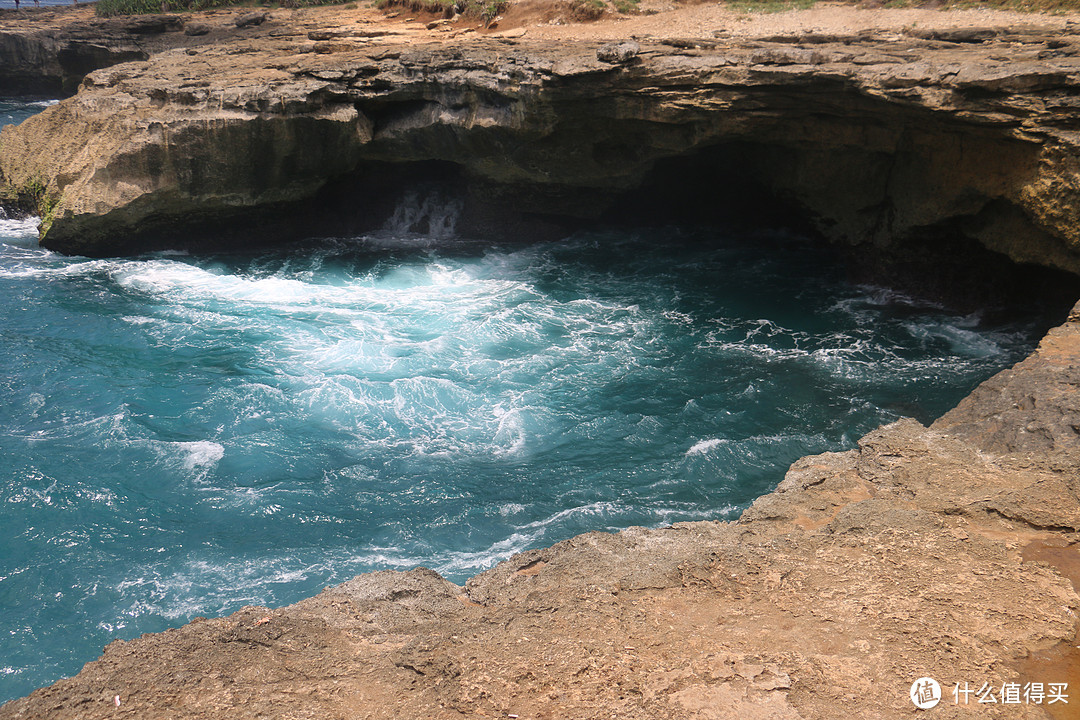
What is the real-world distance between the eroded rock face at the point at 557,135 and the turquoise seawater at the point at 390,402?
1.32 m

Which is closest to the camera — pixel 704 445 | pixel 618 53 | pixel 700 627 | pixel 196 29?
pixel 700 627

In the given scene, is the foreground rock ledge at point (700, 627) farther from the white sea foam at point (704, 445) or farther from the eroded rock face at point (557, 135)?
the eroded rock face at point (557, 135)

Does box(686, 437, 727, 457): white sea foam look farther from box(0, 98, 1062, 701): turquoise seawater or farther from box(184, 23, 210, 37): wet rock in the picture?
box(184, 23, 210, 37): wet rock

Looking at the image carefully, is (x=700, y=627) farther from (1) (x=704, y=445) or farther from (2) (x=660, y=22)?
(2) (x=660, y=22)

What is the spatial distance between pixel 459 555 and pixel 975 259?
11.3 metres

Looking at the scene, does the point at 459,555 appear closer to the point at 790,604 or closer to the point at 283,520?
the point at 283,520

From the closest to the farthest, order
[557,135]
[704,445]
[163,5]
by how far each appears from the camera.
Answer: [704,445], [557,135], [163,5]

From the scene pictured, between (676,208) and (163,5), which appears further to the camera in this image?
(163,5)

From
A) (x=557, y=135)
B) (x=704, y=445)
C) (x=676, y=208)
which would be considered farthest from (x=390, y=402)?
A: (x=676, y=208)

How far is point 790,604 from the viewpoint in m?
5.35

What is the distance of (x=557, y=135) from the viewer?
1562cm

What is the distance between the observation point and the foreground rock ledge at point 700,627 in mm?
4586

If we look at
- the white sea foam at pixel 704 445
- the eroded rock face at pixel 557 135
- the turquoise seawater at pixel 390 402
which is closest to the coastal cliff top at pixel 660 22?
the eroded rock face at pixel 557 135

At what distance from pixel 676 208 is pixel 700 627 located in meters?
14.5
